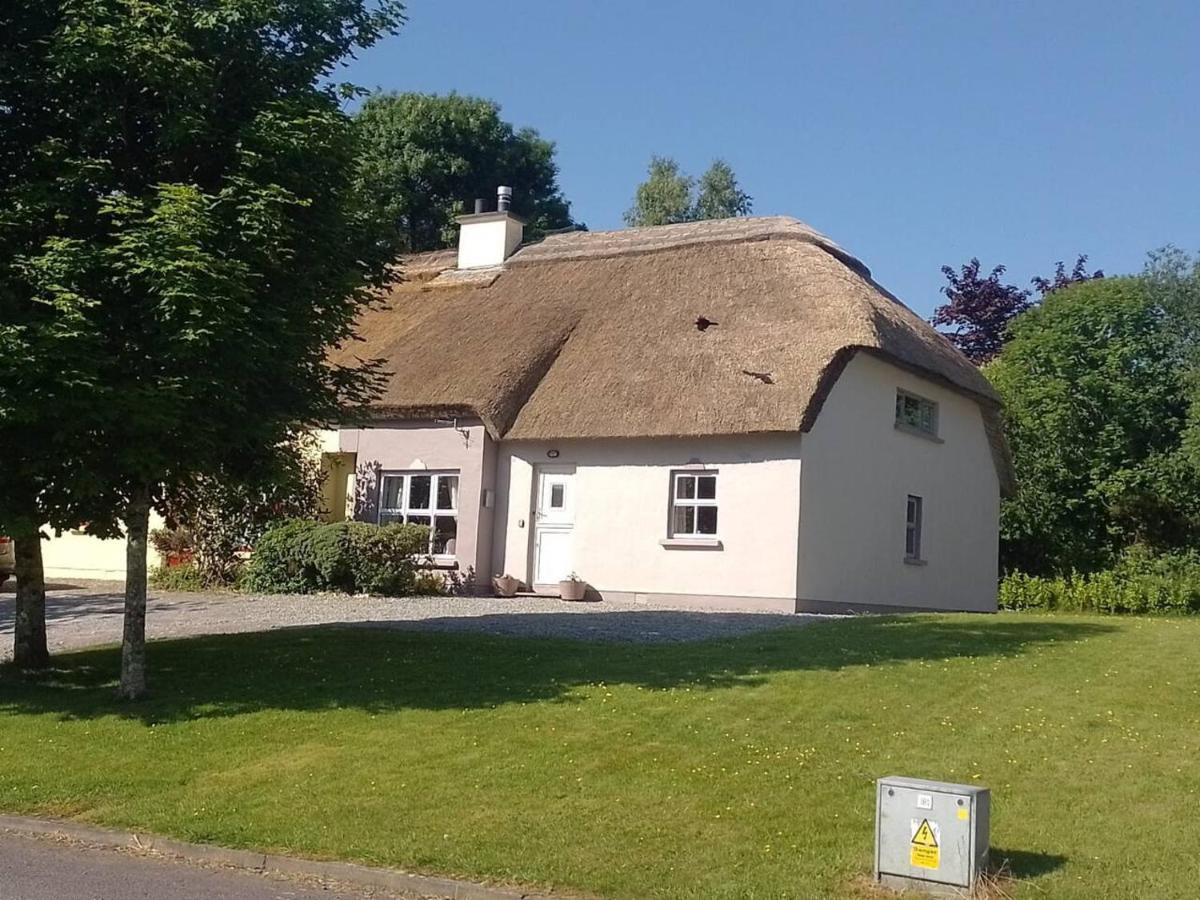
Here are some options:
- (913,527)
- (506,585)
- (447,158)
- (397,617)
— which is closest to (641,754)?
(397,617)

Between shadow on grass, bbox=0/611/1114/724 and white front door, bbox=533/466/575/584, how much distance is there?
6272 mm

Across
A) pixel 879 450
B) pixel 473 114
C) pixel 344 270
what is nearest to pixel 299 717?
pixel 344 270

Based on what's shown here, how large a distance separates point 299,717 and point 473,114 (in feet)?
117

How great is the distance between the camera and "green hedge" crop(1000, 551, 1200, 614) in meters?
26.6

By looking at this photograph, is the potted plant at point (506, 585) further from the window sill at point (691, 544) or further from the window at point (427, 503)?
the window sill at point (691, 544)

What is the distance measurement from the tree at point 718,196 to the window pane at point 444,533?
2569 centimetres

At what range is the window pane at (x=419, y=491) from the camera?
22.8 m

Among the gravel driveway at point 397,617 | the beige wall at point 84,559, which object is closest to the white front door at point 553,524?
the gravel driveway at point 397,617

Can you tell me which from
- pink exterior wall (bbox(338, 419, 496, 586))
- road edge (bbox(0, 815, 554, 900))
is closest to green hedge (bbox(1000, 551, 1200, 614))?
pink exterior wall (bbox(338, 419, 496, 586))

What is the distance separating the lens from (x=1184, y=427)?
32125 mm

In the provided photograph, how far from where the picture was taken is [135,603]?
12492 millimetres

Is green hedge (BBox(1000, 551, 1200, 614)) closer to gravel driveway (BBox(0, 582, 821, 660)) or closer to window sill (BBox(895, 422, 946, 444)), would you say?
window sill (BBox(895, 422, 946, 444))

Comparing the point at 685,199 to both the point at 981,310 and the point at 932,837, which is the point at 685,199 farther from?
the point at 932,837

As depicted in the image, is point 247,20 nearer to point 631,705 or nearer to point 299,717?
point 299,717
